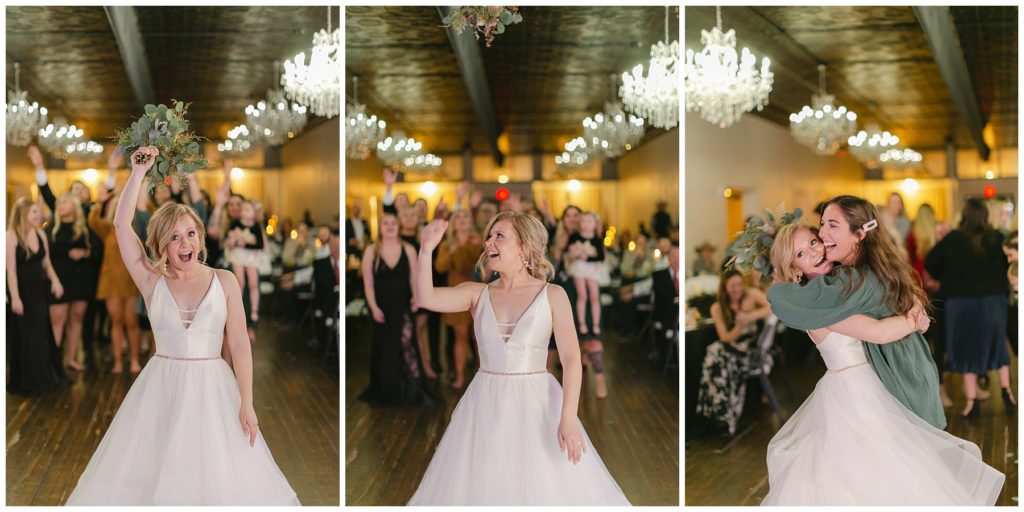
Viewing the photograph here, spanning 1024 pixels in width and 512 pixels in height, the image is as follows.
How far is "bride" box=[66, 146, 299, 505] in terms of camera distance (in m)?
3.84

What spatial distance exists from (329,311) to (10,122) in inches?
65.6

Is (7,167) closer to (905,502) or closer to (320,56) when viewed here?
(320,56)

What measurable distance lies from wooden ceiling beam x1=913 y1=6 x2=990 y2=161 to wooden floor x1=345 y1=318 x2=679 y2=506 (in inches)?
72.2

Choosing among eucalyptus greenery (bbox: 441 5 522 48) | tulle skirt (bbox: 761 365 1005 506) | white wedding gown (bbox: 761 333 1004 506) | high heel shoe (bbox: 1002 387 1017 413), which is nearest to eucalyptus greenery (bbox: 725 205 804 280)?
white wedding gown (bbox: 761 333 1004 506)

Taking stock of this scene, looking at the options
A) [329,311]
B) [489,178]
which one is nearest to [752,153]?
[489,178]

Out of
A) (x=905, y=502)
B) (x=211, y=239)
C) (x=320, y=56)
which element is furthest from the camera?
(x=211, y=239)

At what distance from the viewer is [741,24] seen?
4828mm

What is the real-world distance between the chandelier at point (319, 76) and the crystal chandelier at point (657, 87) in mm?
1304

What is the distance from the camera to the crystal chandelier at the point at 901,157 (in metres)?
4.85

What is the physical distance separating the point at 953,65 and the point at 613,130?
1.58 meters

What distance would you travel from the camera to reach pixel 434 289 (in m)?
3.80

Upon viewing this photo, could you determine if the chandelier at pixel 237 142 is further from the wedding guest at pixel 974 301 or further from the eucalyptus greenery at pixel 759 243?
the wedding guest at pixel 974 301

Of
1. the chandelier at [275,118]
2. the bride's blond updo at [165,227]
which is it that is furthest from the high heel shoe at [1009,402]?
the bride's blond updo at [165,227]

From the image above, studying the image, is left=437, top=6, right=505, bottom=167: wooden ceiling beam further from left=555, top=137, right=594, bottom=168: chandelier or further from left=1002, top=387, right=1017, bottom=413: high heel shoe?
left=1002, top=387, right=1017, bottom=413: high heel shoe
